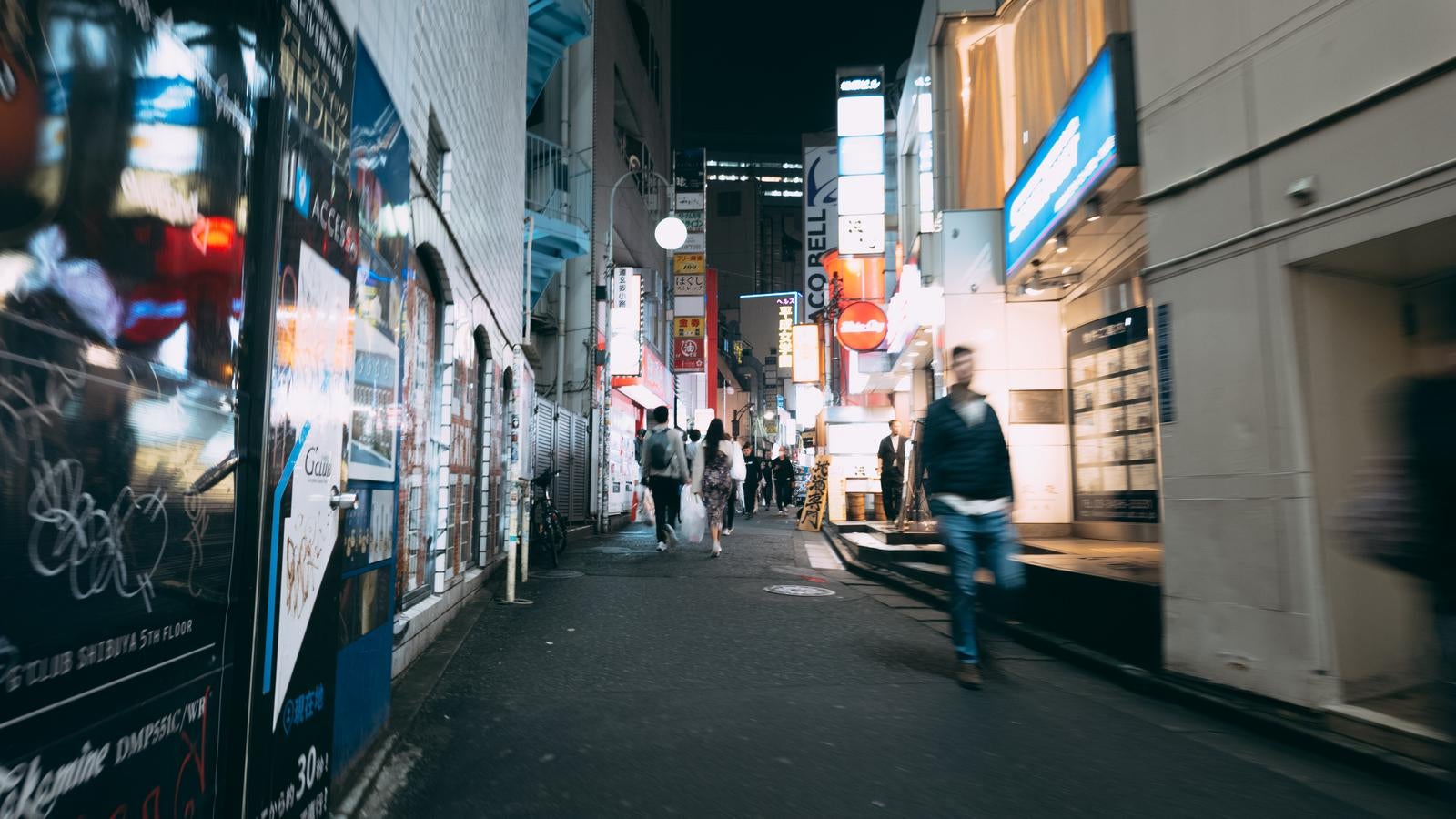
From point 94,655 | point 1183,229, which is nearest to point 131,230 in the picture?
point 94,655

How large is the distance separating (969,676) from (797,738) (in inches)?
62.3

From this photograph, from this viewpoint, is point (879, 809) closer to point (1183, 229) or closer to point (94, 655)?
point (94, 655)

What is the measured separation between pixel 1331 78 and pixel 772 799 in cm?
451

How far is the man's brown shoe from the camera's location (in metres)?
5.47

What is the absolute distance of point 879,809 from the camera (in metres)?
3.48

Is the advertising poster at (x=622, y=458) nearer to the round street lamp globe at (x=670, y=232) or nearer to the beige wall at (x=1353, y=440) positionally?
the round street lamp globe at (x=670, y=232)

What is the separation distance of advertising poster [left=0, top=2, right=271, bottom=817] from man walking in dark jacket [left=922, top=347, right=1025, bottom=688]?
4373 mm

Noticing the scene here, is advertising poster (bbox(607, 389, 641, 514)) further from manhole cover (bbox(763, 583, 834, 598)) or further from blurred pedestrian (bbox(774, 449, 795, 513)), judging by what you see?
manhole cover (bbox(763, 583, 834, 598))

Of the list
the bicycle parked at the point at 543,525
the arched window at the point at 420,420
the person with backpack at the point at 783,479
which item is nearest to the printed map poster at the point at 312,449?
the arched window at the point at 420,420

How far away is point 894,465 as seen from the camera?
15.0 metres

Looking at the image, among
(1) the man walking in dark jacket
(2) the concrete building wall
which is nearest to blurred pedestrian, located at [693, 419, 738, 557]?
(1) the man walking in dark jacket

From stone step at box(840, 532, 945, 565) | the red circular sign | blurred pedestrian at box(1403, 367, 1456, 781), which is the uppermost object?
the red circular sign

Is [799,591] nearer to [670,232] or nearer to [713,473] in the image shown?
[713,473]

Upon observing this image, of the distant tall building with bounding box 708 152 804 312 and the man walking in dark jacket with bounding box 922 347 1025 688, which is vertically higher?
the distant tall building with bounding box 708 152 804 312
